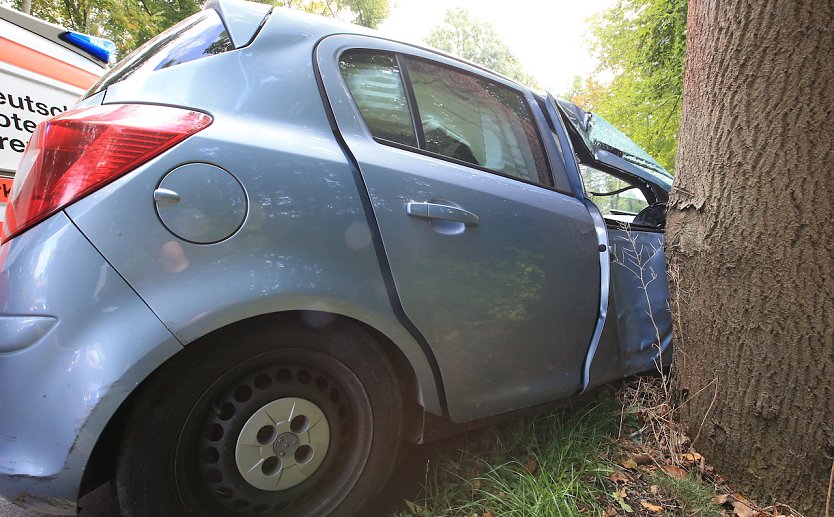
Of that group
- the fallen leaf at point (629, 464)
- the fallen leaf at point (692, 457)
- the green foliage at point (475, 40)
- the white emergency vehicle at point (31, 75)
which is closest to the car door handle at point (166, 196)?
the fallen leaf at point (629, 464)

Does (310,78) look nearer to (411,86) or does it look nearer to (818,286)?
(411,86)

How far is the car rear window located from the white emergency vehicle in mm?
A: 1885

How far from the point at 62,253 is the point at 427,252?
1.00 metres

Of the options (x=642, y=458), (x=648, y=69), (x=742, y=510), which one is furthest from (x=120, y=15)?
(x=742, y=510)

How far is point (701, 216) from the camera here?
2012 millimetres

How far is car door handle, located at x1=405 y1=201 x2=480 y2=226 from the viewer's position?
5.15 feet

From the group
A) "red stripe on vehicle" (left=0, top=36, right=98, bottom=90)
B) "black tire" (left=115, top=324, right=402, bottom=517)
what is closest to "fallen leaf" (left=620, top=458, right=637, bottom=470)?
"black tire" (left=115, top=324, right=402, bottom=517)

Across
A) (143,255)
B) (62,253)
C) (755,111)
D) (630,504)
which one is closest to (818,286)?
(755,111)

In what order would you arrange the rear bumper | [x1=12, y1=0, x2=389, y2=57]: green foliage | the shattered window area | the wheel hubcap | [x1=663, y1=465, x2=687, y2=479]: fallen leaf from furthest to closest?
[x1=12, y1=0, x2=389, y2=57]: green foliage, the shattered window area, [x1=663, y1=465, x2=687, y2=479]: fallen leaf, the wheel hubcap, the rear bumper

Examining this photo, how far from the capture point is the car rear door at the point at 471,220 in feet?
5.16

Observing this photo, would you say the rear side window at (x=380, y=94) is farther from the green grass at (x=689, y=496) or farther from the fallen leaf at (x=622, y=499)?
the green grass at (x=689, y=496)

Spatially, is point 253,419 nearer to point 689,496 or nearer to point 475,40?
point 689,496

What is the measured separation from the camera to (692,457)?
2039 mm

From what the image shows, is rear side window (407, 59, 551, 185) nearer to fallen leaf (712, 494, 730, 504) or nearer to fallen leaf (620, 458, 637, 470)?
fallen leaf (620, 458, 637, 470)
